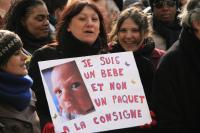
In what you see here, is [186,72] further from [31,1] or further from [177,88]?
[31,1]

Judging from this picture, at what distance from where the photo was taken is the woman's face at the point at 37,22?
5.24 m

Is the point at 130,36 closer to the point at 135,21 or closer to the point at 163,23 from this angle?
the point at 135,21

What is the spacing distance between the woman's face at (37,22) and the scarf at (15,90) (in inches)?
63.1

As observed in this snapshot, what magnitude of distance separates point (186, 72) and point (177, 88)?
134mm

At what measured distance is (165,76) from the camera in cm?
405

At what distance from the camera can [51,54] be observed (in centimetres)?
413

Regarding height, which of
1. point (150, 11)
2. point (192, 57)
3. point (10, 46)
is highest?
point (10, 46)

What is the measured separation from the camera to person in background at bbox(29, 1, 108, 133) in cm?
408

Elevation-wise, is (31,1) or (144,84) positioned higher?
(31,1)

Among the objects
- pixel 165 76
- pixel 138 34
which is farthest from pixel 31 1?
pixel 165 76

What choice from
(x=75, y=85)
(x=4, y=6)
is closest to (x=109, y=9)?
(x=4, y=6)

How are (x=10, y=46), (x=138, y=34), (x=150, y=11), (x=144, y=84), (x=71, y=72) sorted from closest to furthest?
(x=10, y=46) → (x=71, y=72) → (x=144, y=84) → (x=138, y=34) → (x=150, y=11)

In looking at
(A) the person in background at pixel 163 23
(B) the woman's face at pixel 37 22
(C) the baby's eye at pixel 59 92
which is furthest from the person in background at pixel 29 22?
(C) the baby's eye at pixel 59 92

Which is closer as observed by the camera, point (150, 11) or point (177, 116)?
point (177, 116)
